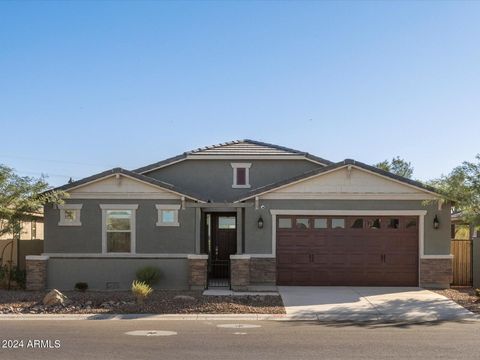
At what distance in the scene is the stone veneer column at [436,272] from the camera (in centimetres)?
2061

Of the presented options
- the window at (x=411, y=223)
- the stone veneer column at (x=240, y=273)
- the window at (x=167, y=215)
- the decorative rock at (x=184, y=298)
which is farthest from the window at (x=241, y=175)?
the decorative rock at (x=184, y=298)

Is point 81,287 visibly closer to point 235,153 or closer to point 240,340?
point 235,153

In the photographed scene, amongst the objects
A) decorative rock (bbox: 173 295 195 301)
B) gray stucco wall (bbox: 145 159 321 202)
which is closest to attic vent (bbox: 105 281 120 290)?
decorative rock (bbox: 173 295 195 301)

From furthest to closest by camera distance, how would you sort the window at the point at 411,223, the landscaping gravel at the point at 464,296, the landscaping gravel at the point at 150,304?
1. the window at the point at 411,223
2. the landscaping gravel at the point at 464,296
3. the landscaping gravel at the point at 150,304

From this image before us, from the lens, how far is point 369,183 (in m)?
21.0

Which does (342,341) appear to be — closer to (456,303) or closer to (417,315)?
(417,315)

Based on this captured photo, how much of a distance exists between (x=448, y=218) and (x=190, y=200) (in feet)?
29.0

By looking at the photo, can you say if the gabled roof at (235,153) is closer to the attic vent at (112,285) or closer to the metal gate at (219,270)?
the metal gate at (219,270)

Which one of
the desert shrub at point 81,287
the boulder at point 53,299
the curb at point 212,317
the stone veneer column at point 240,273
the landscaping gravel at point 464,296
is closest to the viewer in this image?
the curb at point 212,317

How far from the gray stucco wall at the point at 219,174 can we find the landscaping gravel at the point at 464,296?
7.77 meters

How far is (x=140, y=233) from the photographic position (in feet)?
68.5

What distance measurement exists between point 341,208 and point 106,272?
826 centimetres

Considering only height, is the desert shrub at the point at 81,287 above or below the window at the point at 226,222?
below

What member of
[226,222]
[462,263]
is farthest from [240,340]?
[462,263]
